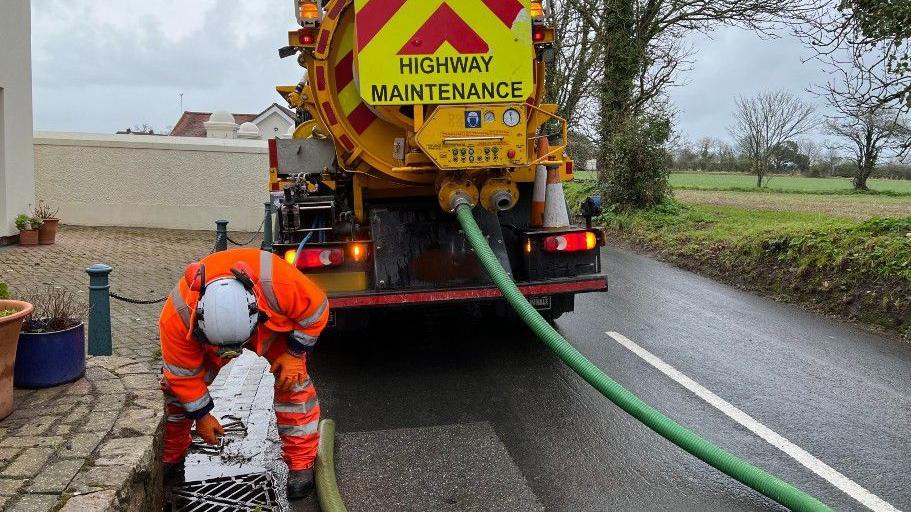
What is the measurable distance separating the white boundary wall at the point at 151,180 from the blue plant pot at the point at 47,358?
12275 millimetres

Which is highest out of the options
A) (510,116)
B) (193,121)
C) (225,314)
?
(193,121)

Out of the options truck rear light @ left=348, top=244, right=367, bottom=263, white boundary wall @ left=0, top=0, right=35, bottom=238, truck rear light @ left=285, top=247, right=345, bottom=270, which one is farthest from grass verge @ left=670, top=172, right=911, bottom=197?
truck rear light @ left=285, top=247, right=345, bottom=270

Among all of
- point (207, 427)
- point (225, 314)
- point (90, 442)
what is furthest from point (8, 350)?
point (225, 314)

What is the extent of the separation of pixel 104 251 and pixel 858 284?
35.4 ft

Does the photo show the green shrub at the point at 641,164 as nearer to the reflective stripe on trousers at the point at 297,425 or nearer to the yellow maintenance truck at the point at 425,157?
the yellow maintenance truck at the point at 425,157

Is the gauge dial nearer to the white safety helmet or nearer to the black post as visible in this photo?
the white safety helmet

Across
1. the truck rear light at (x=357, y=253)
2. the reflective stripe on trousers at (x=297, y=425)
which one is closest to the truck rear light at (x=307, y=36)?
the truck rear light at (x=357, y=253)

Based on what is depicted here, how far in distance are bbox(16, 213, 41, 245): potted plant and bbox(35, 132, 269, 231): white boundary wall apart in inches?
137

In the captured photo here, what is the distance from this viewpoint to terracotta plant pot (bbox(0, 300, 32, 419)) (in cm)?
340

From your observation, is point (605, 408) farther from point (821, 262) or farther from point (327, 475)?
point (821, 262)

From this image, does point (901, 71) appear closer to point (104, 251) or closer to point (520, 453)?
point (520, 453)

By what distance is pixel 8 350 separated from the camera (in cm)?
347

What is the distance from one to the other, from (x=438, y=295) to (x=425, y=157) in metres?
0.98

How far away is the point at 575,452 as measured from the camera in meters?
4.09
